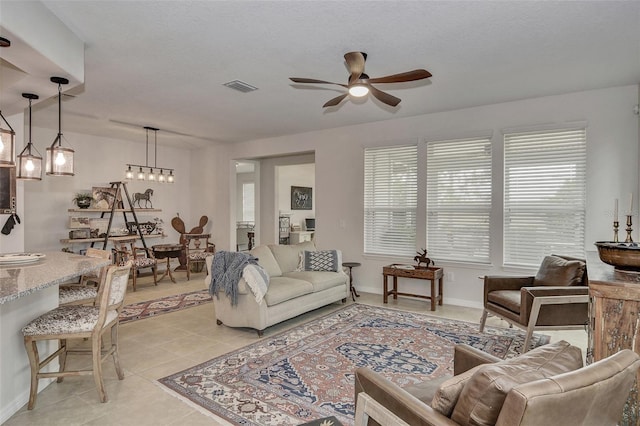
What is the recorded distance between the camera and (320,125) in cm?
612

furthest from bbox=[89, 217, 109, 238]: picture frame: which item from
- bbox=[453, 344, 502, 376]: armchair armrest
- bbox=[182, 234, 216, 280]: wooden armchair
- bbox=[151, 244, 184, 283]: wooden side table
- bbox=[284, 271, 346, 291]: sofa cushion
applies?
bbox=[453, 344, 502, 376]: armchair armrest

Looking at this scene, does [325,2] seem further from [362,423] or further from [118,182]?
[118,182]

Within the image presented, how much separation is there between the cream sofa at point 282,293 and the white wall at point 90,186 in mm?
3856

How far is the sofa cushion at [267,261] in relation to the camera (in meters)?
4.76

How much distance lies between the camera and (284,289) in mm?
4172

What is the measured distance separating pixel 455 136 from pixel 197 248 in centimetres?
554

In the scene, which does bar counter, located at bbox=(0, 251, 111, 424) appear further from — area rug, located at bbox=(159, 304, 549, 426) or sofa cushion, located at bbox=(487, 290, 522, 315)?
sofa cushion, located at bbox=(487, 290, 522, 315)

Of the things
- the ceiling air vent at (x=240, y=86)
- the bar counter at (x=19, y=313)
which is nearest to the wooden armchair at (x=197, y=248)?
the ceiling air vent at (x=240, y=86)

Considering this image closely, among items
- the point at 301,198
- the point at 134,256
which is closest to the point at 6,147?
the point at 134,256

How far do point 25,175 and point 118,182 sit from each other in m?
3.68

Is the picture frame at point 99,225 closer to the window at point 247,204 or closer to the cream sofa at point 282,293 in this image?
the cream sofa at point 282,293

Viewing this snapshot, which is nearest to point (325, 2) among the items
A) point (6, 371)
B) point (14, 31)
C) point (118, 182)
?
point (14, 31)

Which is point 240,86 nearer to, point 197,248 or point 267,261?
point 267,261

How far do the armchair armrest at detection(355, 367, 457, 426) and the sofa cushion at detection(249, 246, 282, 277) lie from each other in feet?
10.2
